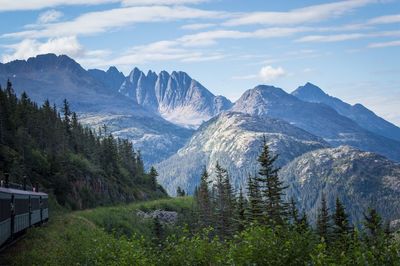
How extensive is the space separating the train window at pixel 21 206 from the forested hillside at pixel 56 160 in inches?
1579

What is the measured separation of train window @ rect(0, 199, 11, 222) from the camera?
27.2m

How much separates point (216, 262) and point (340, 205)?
1608 inches

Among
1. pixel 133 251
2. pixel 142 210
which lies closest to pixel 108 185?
pixel 142 210

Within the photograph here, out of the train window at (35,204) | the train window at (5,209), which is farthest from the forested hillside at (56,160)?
the train window at (5,209)

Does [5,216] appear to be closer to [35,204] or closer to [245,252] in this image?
[35,204]

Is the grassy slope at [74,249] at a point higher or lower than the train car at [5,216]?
lower

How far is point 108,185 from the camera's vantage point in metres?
125

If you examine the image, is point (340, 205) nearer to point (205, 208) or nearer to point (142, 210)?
point (205, 208)

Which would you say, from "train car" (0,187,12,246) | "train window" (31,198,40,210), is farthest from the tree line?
"train window" (31,198,40,210)

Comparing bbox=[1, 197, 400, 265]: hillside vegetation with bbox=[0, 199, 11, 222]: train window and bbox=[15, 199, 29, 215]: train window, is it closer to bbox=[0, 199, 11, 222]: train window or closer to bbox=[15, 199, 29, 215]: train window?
bbox=[0, 199, 11, 222]: train window

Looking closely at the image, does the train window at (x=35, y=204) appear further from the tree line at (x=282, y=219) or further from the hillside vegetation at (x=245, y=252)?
the tree line at (x=282, y=219)

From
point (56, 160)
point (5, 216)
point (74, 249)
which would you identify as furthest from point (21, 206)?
point (56, 160)

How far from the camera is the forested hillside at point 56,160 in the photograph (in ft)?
295

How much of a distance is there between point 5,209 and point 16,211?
14.6 ft
